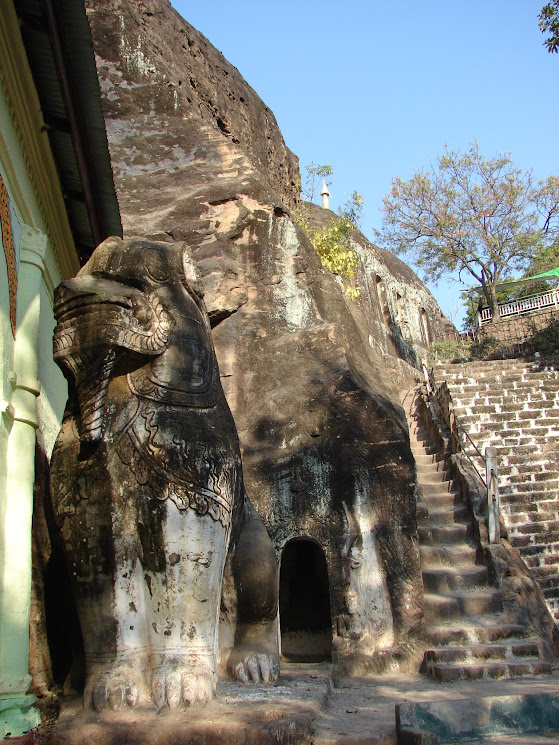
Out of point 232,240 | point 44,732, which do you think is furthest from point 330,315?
point 44,732

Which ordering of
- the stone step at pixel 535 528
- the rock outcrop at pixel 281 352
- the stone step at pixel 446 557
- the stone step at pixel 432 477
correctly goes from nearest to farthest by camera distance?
the rock outcrop at pixel 281 352
the stone step at pixel 446 557
the stone step at pixel 432 477
the stone step at pixel 535 528

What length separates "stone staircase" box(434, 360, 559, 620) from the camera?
11.0 meters

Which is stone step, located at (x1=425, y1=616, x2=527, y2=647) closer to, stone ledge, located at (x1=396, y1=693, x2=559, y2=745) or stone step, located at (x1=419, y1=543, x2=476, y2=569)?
stone step, located at (x1=419, y1=543, x2=476, y2=569)

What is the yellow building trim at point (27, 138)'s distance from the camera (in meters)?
3.94

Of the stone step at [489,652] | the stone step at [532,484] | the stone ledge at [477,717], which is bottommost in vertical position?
the stone ledge at [477,717]

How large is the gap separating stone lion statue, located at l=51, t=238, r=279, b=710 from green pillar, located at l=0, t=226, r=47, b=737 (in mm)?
385

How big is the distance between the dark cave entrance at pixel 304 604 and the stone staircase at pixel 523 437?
18.1ft

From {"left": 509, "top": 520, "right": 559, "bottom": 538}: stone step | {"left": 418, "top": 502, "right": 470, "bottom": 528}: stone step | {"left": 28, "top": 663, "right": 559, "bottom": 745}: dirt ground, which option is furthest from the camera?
{"left": 509, "top": 520, "right": 559, "bottom": 538}: stone step

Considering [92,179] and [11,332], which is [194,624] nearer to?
[11,332]

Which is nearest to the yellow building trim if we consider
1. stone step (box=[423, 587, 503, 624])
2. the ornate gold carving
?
the ornate gold carving

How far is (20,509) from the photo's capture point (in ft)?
12.1

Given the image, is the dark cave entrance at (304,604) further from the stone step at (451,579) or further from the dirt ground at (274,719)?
the dirt ground at (274,719)

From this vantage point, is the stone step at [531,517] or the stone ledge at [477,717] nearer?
the stone ledge at [477,717]

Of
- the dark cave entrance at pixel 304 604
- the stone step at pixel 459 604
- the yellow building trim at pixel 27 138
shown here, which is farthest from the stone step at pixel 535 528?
the yellow building trim at pixel 27 138
